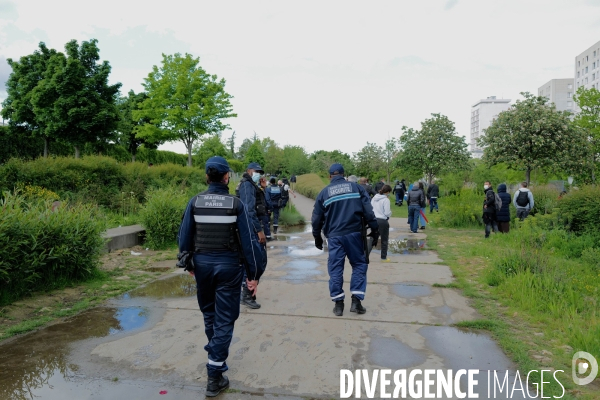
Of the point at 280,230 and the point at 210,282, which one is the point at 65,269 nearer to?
the point at 210,282

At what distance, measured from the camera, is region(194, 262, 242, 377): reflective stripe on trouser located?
11.3 ft

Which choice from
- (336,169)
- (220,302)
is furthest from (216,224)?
(336,169)

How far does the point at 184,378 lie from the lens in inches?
144

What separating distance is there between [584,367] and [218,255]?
326 centimetres

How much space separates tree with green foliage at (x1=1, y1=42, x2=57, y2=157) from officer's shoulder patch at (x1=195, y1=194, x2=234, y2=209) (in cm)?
2611

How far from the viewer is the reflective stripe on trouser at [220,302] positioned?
346 cm

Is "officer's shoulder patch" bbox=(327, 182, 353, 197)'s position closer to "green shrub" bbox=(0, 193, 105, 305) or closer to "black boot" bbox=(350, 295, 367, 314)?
"black boot" bbox=(350, 295, 367, 314)

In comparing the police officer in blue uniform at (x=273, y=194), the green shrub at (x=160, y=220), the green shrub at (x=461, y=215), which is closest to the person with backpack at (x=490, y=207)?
the green shrub at (x=461, y=215)

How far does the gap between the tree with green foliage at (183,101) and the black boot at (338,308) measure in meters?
27.5

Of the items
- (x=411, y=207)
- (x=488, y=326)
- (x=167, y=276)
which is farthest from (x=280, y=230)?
(x=488, y=326)

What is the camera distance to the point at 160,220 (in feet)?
32.9

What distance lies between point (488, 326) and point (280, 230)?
9.67 metres

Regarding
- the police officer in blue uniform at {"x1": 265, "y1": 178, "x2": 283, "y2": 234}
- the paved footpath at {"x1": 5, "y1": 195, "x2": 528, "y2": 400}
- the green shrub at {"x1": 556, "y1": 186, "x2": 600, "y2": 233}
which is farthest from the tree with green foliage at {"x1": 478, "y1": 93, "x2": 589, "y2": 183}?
the paved footpath at {"x1": 5, "y1": 195, "x2": 528, "y2": 400}

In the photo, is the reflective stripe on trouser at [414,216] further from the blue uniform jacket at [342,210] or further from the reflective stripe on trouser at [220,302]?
the reflective stripe on trouser at [220,302]
